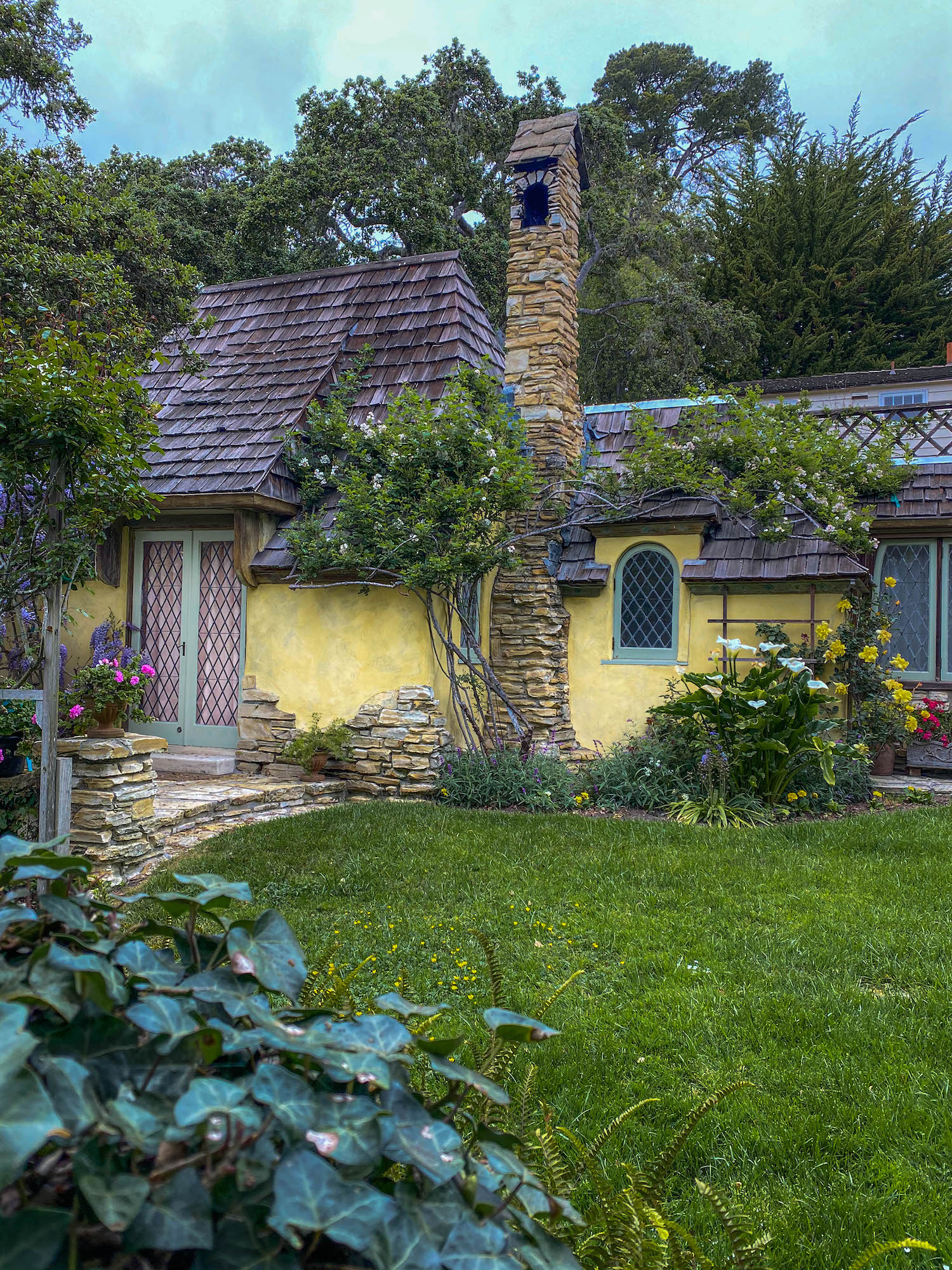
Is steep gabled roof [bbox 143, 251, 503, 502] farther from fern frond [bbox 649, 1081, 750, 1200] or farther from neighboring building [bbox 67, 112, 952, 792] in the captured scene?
fern frond [bbox 649, 1081, 750, 1200]

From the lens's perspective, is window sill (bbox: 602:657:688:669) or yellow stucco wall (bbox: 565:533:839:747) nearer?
yellow stucco wall (bbox: 565:533:839:747)

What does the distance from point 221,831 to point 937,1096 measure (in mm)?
5154

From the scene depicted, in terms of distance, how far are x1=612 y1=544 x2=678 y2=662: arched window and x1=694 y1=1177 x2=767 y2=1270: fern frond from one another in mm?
8268

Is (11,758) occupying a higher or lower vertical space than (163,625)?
lower

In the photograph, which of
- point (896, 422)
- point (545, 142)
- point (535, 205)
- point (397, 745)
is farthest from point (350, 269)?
point (896, 422)

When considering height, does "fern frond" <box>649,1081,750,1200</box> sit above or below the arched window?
below

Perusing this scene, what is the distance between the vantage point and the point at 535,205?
9.59 m

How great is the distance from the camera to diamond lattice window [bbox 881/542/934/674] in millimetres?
10000

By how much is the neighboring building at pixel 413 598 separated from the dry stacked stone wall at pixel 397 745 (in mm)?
25

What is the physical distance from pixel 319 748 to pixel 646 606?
158 inches

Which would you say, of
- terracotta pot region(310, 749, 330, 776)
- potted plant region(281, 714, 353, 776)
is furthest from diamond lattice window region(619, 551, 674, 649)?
terracotta pot region(310, 749, 330, 776)

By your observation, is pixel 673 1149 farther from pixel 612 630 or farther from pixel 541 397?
pixel 541 397

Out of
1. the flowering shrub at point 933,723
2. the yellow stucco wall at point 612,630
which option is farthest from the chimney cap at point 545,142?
the flowering shrub at point 933,723

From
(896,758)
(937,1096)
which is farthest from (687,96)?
(937,1096)
